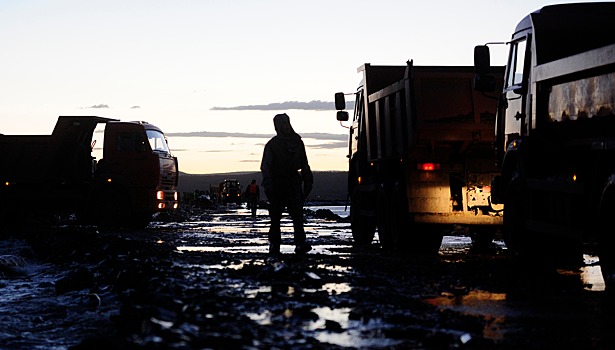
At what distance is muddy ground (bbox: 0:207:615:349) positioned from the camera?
273 inches

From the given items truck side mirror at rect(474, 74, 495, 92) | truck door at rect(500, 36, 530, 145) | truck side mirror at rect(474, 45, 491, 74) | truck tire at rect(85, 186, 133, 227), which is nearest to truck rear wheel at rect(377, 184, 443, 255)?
truck door at rect(500, 36, 530, 145)

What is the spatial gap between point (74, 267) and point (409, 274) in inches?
263

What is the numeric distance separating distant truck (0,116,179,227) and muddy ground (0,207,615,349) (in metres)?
10.4

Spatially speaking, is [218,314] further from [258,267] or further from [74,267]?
[74,267]

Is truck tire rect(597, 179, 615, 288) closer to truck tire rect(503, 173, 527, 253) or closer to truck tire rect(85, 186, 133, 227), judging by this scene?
truck tire rect(503, 173, 527, 253)

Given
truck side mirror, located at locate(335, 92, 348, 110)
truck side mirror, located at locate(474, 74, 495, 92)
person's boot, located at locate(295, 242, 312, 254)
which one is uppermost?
truck side mirror, located at locate(335, 92, 348, 110)

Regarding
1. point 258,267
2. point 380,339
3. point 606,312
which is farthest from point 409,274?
point 380,339

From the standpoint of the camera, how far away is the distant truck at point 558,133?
996cm

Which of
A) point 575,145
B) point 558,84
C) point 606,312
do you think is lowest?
point 606,312

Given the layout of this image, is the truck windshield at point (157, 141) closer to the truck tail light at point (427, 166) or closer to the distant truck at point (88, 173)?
the distant truck at point (88, 173)

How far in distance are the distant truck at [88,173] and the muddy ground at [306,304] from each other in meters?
10.4

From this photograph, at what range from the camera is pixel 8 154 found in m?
27.6

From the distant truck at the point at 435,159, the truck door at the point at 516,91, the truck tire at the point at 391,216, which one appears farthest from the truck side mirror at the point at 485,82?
the truck tire at the point at 391,216

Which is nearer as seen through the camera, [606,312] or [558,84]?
[606,312]
